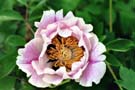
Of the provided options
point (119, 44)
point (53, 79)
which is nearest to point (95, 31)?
point (119, 44)


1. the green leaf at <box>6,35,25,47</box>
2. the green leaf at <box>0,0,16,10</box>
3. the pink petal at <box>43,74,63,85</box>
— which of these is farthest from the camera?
the green leaf at <box>0,0,16,10</box>

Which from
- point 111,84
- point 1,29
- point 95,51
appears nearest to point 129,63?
point 111,84

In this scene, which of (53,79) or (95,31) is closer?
(53,79)

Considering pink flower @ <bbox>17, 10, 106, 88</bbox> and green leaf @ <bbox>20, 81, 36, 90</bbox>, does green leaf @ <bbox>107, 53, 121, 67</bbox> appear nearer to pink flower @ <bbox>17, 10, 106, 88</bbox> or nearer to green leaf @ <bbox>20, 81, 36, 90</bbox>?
pink flower @ <bbox>17, 10, 106, 88</bbox>

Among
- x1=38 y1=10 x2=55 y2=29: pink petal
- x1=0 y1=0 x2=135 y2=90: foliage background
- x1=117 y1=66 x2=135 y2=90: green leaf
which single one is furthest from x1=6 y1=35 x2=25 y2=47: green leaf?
x1=117 y1=66 x2=135 y2=90: green leaf

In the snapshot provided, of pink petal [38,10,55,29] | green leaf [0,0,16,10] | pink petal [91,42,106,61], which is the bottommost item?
pink petal [91,42,106,61]

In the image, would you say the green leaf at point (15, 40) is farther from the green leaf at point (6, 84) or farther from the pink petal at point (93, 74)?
the pink petal at point (93, 74)

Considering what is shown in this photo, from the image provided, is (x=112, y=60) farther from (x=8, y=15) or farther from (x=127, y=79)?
(x=8, y=15)
